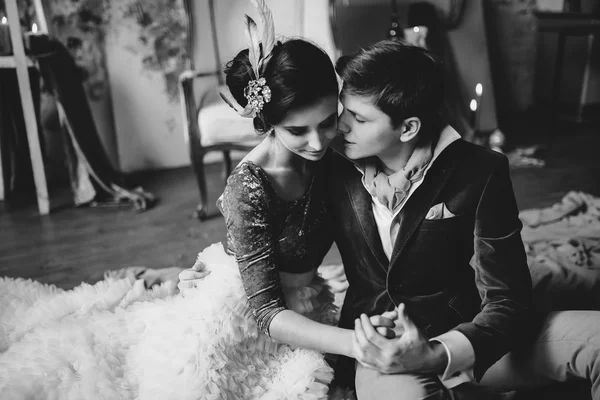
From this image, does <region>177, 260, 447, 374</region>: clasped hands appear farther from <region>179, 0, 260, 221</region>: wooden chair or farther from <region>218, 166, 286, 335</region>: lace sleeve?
<region>179, 0, 260, 221</region>: wooden chair

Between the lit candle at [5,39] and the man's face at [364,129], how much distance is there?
269 cm

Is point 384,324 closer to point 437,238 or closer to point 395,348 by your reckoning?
point 395,348

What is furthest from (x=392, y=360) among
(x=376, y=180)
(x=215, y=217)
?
(x=215, y=217)

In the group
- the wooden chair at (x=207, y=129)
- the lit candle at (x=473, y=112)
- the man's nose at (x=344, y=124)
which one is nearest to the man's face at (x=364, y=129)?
the man's nose at (x=344, y=124)

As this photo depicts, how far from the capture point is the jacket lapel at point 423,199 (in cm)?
118

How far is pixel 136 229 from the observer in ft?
9.58

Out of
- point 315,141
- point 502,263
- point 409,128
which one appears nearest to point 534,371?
point 502,263

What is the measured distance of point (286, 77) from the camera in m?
1.14

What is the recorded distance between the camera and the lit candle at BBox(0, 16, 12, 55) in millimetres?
3135

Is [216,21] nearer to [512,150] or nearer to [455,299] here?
[512,150]

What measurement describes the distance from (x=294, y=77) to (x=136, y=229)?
2.03m

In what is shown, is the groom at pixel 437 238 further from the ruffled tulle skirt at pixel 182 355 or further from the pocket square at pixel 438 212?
the ruffled tulle skirt at pixel 182 355

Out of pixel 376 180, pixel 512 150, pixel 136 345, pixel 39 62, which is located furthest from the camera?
pixel 512 150

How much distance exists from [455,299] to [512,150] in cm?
297
